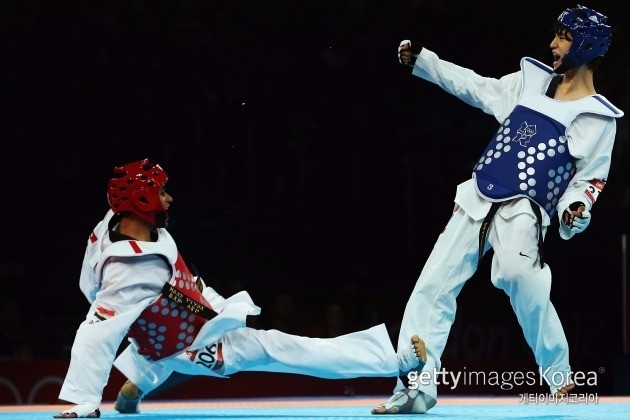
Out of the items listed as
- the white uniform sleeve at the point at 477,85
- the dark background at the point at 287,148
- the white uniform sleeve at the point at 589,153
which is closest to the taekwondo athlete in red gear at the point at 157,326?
the white uniform sleeve at the point at 589,153

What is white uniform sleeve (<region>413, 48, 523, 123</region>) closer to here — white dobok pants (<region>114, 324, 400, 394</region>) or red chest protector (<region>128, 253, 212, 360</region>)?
white dobok pants (<region>114, 324, 400, 394</region>)

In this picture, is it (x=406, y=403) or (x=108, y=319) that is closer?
(x=108, y=319)

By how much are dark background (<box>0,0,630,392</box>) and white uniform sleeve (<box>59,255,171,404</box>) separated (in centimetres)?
287

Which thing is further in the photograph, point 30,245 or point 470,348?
point 470,348

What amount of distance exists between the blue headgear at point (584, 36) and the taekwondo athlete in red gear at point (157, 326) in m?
1.15

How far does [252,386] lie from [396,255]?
81.1 inches

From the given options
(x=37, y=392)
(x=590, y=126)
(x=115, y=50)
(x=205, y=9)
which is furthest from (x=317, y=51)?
(x=590, y=126)

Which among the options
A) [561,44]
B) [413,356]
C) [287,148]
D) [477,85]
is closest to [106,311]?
[413,356]

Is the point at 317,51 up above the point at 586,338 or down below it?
above

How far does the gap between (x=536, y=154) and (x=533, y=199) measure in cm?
16

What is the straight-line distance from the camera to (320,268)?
287 inches

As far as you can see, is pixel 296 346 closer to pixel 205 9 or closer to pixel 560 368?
pixel 560 368

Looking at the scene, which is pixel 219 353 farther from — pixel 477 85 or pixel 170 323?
pixel 477 85

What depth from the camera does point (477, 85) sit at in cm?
383
